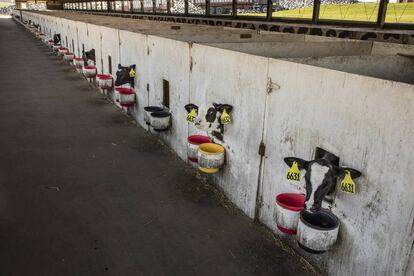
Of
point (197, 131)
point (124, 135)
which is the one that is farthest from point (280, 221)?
point (124, 135)

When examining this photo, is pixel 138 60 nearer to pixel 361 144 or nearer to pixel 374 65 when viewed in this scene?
pixel 374 65

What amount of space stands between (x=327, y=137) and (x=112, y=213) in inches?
123

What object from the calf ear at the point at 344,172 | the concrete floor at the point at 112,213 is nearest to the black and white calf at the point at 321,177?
the calf ear at the point at 344,172

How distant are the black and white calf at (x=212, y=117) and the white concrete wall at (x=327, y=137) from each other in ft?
0.39

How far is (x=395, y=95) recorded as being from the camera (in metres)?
2.92

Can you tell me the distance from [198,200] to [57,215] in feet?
6.64

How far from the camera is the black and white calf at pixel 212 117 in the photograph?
520 centimetres

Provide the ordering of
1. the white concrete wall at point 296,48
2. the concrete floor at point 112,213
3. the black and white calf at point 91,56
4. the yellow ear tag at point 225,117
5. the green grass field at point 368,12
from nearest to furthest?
1. the concrete floor at point 112,213
2. the yellow ear tag at point 225,117
3. the white concrete wall at point 296,48
4. the green grass field at point 368,12
5. the black and white calf at point 91,56

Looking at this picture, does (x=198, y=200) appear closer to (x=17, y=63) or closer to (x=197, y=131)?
(x=197, y=131)

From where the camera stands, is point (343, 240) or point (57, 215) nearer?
point (343, 240)

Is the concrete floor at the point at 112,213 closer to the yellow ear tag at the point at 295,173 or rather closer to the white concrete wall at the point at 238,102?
the white concrete wall at the point at 238,102

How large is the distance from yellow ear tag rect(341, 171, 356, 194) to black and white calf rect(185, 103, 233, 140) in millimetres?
2209

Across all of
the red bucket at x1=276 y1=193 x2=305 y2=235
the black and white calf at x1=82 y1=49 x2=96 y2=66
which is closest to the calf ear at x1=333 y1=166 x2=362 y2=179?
the red bucket at x1=276 y1=193 x2=305 y2=235

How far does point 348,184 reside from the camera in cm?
328
